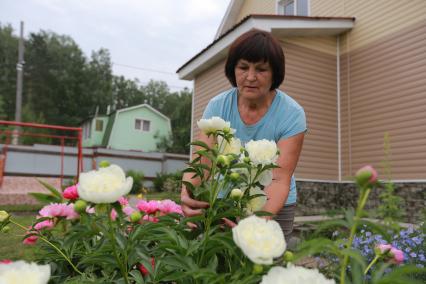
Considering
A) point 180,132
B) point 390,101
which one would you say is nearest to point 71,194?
point 390,101

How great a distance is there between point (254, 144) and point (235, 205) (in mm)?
163

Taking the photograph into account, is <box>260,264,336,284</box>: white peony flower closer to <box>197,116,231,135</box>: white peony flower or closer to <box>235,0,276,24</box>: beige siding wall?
<box>197,116,231,135</box>: white peony flower

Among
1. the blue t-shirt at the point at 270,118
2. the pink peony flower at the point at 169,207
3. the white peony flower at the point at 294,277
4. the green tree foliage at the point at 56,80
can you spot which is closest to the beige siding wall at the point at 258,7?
the blue t-shirt at the point at 270,118

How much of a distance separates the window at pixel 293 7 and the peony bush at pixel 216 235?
30.8 ft

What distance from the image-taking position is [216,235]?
81 centimetres

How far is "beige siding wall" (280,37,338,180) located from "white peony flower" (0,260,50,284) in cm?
720

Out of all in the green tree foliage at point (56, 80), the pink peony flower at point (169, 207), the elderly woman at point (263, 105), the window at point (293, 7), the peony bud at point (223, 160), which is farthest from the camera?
the green tree foliage at point (56, 80)

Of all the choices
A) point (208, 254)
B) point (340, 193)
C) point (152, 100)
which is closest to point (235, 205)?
point (208, 254)

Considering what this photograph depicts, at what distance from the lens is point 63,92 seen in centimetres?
3778

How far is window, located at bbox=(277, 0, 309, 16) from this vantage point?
9.59 meters

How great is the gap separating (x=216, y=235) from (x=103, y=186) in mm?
268

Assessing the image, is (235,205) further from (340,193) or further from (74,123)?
(74,123)

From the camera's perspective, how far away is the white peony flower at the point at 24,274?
0.56m

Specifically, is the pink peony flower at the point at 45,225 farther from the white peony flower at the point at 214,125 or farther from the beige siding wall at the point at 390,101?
the beige siding wall at the point at 390,101
